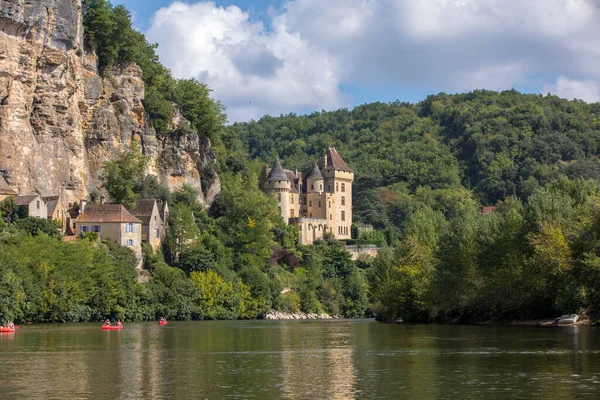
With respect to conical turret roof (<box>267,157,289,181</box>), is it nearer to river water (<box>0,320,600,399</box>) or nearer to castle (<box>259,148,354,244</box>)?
castle (<box>259,148,354,244</box>)

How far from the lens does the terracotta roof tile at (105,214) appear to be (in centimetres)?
8938

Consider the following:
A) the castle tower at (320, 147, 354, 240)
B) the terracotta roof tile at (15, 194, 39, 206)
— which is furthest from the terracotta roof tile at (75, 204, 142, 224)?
the castle tower at (320, 147, 354, 240)

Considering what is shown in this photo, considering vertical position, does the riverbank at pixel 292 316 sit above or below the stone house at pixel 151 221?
below

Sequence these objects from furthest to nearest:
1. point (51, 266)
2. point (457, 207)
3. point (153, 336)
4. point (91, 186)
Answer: point (457, 207), point (91, 186), point (51, 266), point (153, 336)

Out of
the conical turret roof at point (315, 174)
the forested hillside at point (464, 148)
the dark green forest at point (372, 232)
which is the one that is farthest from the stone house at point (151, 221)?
the forested hillside at point (464, 148)

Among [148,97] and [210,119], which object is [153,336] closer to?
[148,97]

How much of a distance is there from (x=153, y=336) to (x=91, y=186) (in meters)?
41.6

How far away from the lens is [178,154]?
11012 centimetres

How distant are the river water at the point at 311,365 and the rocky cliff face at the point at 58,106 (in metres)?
31.5

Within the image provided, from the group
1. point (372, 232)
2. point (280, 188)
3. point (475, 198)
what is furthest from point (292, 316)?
point (475, 198)

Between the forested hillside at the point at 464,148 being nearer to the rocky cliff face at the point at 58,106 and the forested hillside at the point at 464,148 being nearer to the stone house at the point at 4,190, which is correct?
the rocky cliff face at the point at 58,106

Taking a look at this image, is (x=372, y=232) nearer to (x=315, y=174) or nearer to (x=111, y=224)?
(x=315, y=174)

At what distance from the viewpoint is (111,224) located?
89188 mm

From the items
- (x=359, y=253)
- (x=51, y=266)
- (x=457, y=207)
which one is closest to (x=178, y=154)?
(x=359, y=253)
